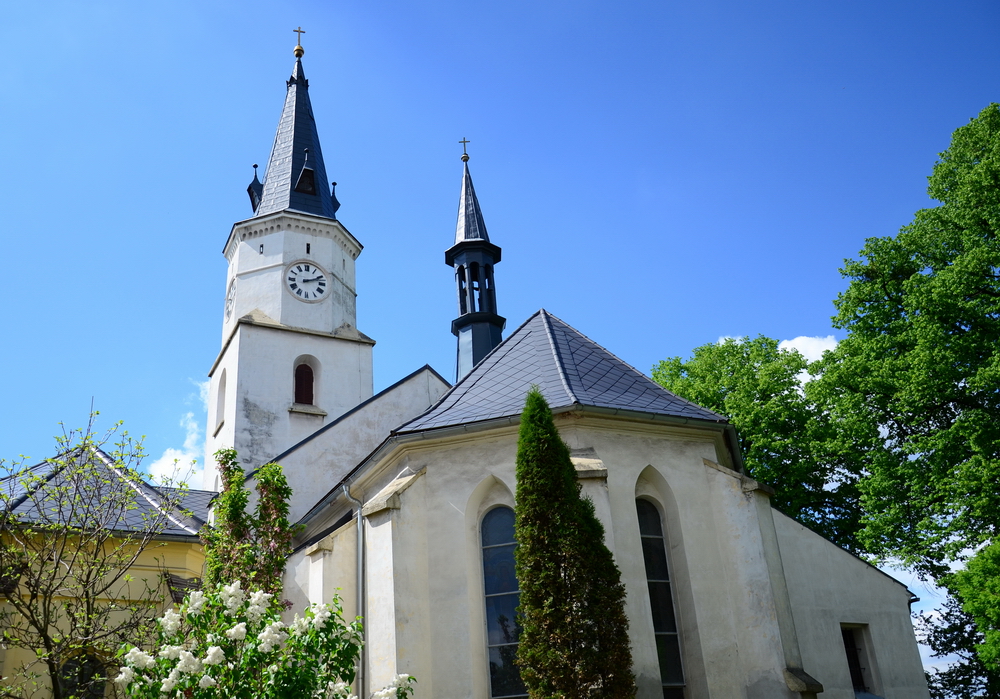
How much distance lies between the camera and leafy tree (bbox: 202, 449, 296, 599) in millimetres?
13125

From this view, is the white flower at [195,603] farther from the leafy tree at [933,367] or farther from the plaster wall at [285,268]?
the plaster wall at [285,268]

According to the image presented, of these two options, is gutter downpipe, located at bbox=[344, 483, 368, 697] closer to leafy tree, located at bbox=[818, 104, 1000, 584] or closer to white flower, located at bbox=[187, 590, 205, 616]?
white flower, located at bbox=[187, 590, 205, 616]

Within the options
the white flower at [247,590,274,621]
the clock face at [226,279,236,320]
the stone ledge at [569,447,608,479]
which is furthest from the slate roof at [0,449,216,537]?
the clock face at [226,279,236,320]

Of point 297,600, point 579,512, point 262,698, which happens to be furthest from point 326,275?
point 262,698

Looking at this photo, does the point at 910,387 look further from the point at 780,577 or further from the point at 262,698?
the point at 262,698

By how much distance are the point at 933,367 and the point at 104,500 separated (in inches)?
636

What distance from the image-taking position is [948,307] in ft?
63.2

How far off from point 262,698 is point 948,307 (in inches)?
654

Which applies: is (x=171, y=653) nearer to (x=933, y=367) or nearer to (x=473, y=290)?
(x=933, y=367)

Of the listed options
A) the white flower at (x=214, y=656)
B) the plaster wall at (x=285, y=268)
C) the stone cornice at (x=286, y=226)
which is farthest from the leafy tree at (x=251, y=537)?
the stone cornice at (x=286, y=226)

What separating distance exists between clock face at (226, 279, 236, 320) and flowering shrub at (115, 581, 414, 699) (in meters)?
20.6

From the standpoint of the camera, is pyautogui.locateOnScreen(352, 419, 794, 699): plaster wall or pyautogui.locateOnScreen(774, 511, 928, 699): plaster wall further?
pyautogui.locateOnScreen(774, 511, 928, 699): plaster wall

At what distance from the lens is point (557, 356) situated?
16.1 metres

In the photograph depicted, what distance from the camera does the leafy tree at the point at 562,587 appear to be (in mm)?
11070
